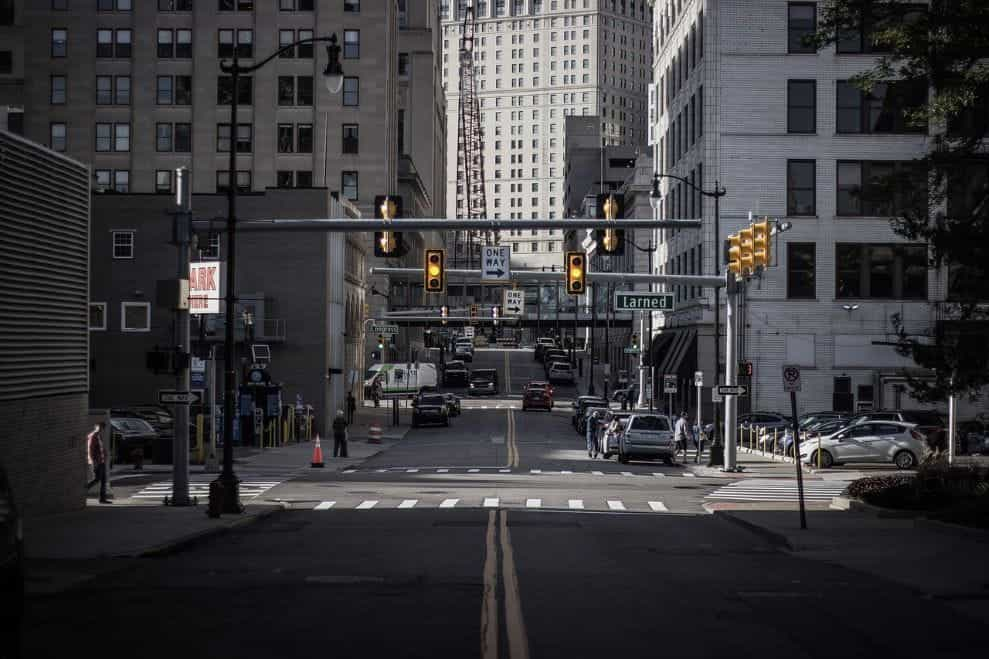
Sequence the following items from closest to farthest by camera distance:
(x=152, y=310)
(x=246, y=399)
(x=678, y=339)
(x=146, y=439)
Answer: (x=146, y=439) < (x=246, y=399) < (x=152, y=310) < (x=678, y=339)

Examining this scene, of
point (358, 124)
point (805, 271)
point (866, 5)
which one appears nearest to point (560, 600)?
point (866, 5)

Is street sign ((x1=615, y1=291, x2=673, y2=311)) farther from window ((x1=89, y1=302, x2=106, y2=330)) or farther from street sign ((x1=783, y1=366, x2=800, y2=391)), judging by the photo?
window ((x1=89, y1=302, x2=106, y2=330))

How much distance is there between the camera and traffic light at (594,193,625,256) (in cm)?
2948

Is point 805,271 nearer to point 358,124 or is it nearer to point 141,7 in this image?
point 358,124

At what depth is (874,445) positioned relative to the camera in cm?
4344

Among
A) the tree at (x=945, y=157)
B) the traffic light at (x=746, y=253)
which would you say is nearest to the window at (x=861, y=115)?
the traffic light at (x=746, y=253)

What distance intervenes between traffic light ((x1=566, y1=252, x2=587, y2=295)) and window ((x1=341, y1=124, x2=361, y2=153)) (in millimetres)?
61684

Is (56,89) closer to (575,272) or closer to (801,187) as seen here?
(801,187)

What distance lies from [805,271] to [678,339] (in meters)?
11.6

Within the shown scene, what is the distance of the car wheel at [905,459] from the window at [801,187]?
23059 millimetres

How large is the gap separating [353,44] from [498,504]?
66.8 m

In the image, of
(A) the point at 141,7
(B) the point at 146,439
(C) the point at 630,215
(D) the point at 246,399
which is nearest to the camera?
(B) the point at 146,439

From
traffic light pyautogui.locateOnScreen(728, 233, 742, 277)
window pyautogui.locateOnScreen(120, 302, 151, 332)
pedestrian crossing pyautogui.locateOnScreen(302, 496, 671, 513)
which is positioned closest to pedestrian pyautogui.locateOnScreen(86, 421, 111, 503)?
pedestrian crossing pyautogui.locateOnScreen(302, 496, 671, 513)

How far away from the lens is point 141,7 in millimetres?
90750
